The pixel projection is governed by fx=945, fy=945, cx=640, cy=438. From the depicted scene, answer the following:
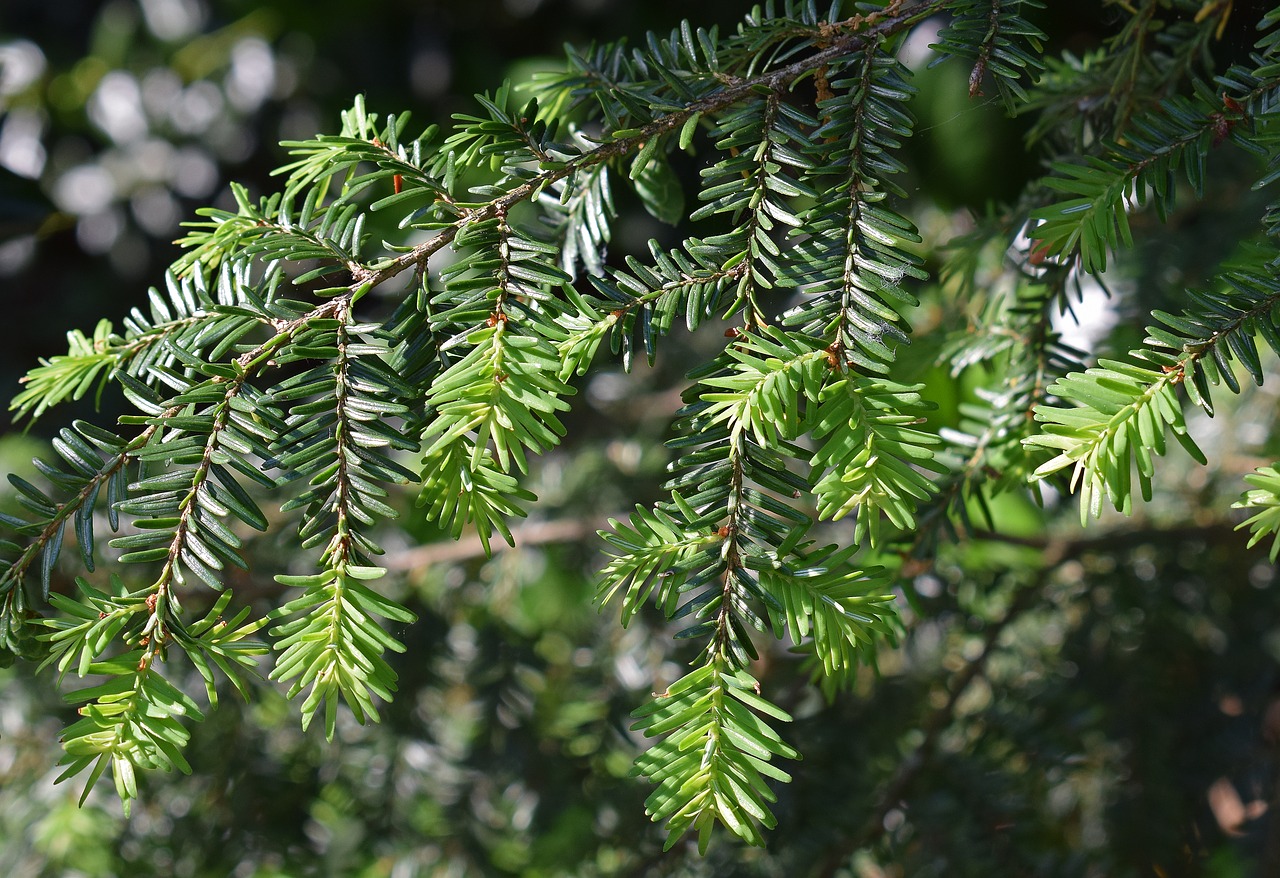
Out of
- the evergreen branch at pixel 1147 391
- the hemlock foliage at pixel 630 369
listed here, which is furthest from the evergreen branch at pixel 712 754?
the evergreen branch at pixel 1147 391

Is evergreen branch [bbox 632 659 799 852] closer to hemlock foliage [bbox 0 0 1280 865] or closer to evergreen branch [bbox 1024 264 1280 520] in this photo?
hemlock foliage [bbox 0 0 1280 865]

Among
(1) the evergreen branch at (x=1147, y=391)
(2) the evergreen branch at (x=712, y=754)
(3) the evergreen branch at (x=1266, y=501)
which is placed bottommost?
(2) the evergreen branch at (x=712, y=754)

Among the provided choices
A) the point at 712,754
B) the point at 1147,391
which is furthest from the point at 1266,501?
the point at 712,754

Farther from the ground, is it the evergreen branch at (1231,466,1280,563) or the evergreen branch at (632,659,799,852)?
the evergreen branch at (1231,466,1280,563)

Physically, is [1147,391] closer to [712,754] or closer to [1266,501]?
[1266,501]

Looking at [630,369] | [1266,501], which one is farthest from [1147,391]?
[630,369]

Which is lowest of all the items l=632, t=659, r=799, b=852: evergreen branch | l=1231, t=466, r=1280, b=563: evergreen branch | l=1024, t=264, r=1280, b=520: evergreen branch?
l=632, t=659, r=799, b=852: evergreen branch

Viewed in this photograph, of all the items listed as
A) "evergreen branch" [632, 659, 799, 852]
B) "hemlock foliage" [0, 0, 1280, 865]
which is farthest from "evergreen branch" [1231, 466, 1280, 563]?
"evergreen branch" [632, 659, 799, 852]

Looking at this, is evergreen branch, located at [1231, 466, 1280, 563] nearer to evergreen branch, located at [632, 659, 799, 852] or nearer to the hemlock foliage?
the hemlock foliage

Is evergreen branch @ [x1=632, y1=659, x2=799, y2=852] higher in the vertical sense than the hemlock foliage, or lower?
lower

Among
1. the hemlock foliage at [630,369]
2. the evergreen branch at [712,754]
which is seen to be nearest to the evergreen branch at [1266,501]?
the hemlock foliage at [630,369]

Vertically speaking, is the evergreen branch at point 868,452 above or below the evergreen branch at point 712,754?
above

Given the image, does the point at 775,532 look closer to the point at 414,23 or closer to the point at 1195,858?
the point at 1195,858

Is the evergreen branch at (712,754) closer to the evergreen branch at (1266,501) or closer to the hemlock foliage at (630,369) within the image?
the hemlock foliage at (630,369)
